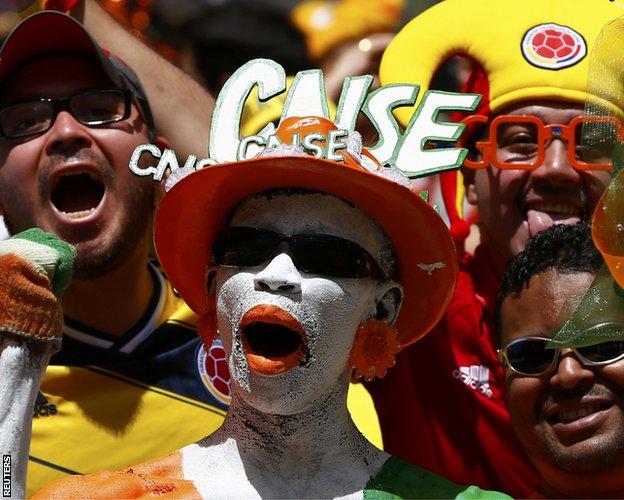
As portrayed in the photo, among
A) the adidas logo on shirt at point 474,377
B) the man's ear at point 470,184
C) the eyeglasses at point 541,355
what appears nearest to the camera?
the eyeglasses at point 541,355

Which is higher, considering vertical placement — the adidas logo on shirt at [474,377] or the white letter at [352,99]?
the white letter at [352,99]

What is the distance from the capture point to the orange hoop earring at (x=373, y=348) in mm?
3174

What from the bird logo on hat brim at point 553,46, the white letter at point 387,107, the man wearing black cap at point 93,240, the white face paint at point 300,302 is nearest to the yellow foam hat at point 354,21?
the bird logo on hat brim at point 553,46

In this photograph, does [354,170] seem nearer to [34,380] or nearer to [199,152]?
[34,380]

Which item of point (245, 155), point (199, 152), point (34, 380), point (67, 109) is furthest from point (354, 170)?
point (199, 152)

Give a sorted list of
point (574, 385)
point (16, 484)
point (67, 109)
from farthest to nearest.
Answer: point (67, 109)
point (574, 385)
point (16, 484)

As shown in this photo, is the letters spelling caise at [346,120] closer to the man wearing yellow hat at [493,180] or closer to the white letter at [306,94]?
the white letter at [306,94]

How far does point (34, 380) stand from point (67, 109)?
1320 mm

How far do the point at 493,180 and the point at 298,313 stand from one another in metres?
1.45

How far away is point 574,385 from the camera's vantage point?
140 inches

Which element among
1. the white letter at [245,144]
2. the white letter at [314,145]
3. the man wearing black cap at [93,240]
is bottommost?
the man wearing black cap at [93,240]

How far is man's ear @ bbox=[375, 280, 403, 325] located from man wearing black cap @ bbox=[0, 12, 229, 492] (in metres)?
0.95

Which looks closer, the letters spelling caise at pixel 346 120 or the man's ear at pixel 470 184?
the letters spelling caise at pixel 346 120

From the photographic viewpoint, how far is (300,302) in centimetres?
302
